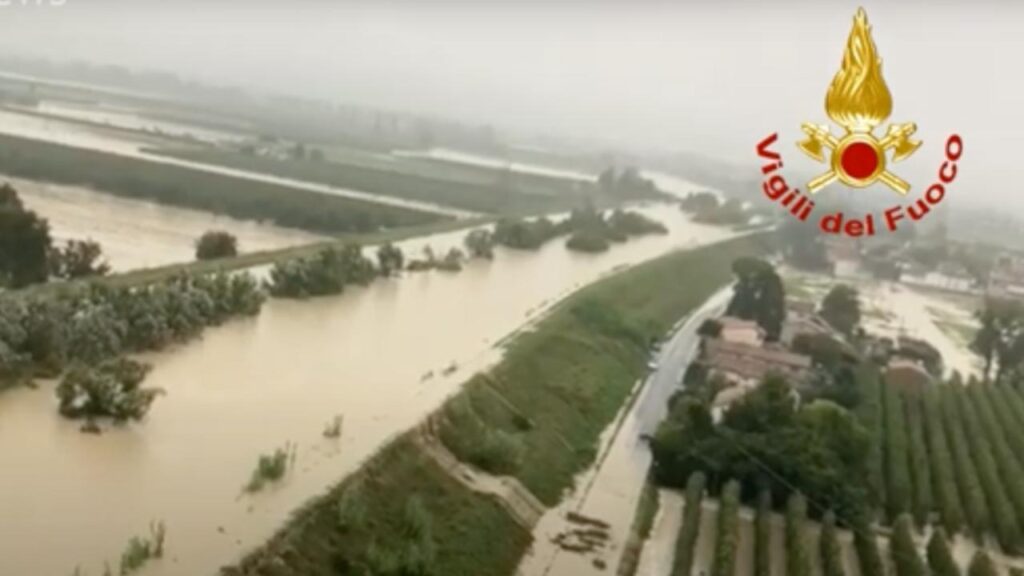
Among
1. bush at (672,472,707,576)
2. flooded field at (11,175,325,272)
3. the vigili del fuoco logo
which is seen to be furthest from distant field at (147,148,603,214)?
the vigili del fuoco logo

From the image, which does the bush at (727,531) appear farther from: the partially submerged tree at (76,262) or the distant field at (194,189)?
the distant field at (194,189)

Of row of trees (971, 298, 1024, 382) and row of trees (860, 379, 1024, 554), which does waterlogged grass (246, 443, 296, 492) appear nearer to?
row of trees (860, 379, 1024, 554)

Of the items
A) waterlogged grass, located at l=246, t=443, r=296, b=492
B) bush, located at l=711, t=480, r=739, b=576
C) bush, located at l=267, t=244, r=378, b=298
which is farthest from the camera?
bush, located at l=267, t=244, r=378, b=298

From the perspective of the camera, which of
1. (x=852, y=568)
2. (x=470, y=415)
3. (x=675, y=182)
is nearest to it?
(x=852, y=568)

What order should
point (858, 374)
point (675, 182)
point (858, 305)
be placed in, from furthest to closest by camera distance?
point (675, 182) → point (858, 305) → point (858, 374)

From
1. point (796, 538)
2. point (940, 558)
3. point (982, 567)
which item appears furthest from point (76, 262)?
point (982, 567)

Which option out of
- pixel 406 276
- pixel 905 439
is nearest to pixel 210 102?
pixel 406 276

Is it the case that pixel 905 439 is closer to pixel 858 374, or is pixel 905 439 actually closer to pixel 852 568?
pixel 858 374
